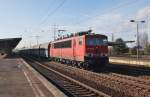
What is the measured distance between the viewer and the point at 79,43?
29.9 meters

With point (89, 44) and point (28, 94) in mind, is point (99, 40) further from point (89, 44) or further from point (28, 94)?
point (28, 94)

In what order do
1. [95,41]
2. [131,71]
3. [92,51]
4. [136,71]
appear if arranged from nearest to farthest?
1. [136,71]
2. [131,71]
3. [92,51]
4. [95,41]

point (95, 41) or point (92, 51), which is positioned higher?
point (95, 41)

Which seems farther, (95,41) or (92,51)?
(95,41)

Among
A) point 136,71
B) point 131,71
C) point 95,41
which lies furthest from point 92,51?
point 136,71

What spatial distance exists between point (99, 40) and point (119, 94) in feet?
47.6

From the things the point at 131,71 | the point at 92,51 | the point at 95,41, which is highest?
the point at 95,41

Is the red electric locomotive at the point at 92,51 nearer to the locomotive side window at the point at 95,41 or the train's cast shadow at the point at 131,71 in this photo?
the locomotive side window at the point at 95,41

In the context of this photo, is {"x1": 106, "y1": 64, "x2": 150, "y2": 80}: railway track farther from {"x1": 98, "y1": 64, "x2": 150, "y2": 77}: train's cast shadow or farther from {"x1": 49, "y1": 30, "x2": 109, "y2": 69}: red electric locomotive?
{"x1": 49, "y1": 30, "x2": 109, "y2": 69}: red electric locomotive

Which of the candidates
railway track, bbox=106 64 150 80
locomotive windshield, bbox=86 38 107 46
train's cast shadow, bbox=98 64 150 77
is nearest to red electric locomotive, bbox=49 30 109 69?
locomotive windshield, bbox=86 38 107 46

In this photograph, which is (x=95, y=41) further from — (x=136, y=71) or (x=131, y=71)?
(x=136, y=71)

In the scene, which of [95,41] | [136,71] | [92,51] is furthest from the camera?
[95,41]

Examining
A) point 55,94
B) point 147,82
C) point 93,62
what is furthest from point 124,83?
point 93,62

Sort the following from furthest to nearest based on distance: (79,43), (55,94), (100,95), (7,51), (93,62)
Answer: (7,51) → (79,43) → (93,62) → (100,95) → (55,94)
